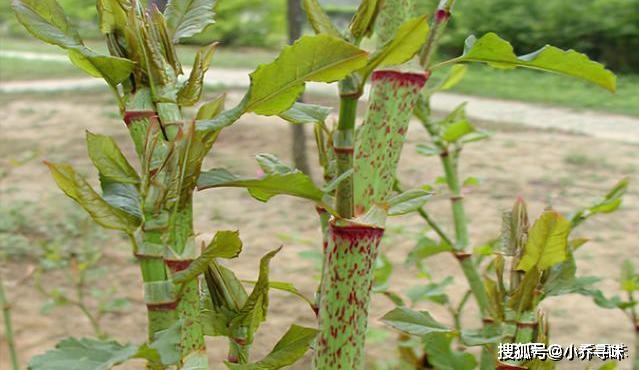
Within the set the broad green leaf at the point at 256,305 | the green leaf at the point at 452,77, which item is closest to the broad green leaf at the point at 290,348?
the broad green leaf at the point at 256,305

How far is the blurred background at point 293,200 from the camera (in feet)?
9.32

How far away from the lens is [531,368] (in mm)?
753

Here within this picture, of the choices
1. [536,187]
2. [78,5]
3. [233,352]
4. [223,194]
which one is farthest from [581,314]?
[78,5]

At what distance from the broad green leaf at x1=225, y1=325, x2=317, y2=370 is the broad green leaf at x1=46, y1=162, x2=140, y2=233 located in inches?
6.2

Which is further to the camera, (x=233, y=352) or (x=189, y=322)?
(x=233, y=352)

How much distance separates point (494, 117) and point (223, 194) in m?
3.70

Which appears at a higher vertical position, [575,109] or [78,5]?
[78,5]

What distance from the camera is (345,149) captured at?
0.60 meters

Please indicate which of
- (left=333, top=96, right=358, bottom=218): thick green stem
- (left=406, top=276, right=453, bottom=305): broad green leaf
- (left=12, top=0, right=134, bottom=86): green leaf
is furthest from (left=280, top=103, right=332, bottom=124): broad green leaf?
(left=406, top=276, right=453, bottom=305): broad green leaf

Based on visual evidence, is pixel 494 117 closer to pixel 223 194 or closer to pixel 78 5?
pixel 223 194

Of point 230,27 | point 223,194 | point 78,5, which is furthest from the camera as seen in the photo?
point 78,5

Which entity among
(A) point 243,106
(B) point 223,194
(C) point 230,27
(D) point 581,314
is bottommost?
(D) point 581,314

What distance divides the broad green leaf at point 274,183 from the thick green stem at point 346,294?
3 cm

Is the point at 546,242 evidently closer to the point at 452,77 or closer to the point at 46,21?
the point at 46,21
